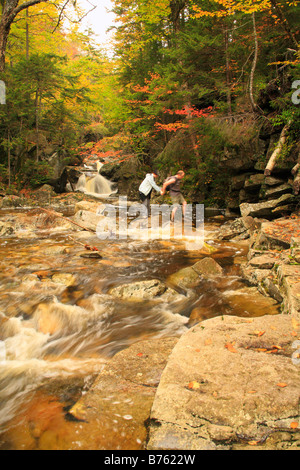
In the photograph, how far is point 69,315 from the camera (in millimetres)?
4605

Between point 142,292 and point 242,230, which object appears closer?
Result: point 142,292

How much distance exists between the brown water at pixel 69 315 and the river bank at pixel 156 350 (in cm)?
2

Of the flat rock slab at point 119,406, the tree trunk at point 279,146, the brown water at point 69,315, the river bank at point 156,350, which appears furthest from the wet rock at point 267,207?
the flat rock slab at point 119,406

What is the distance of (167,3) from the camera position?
15625 mm

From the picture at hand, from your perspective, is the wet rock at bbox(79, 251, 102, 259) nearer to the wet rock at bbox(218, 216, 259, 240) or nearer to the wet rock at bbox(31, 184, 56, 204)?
the wet rock at bbox(218, 216, 259, 240)

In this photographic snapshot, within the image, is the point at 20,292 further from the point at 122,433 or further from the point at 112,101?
the point at 112,101

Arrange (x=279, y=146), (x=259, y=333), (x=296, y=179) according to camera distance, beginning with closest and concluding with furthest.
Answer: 1. (x=259, y=333)
2. (x=296, y=179)
3. (x=279, y=146)

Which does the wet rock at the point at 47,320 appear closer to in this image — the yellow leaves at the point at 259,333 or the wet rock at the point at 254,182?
the yellow leaves at the point at 259,333

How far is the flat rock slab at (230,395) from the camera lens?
1.88 m

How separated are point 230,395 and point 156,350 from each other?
4.39 ft

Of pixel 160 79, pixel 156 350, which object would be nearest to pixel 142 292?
pixel 156 350

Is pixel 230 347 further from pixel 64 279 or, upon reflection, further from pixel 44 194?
pixel 44 194

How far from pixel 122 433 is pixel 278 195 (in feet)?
30.9
